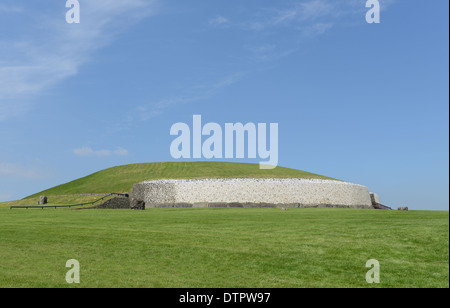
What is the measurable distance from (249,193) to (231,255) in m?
50.6

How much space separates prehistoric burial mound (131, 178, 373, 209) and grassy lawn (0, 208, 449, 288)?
1624 inches

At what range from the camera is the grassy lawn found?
15.8m

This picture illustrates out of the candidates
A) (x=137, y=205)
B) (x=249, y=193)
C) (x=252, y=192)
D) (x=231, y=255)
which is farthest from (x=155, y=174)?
(x=231, y=255)

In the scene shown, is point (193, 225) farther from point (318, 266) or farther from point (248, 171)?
point (248, 171)

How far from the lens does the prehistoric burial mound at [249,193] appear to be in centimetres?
6938

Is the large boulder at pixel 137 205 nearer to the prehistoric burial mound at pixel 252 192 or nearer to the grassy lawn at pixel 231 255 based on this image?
the prehistoric burial mound at pixel 252 192

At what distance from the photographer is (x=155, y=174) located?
10412 cm

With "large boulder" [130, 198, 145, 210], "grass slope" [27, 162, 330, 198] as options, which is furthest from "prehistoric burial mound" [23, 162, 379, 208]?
"grass slope" [27, 162, 330, 198]

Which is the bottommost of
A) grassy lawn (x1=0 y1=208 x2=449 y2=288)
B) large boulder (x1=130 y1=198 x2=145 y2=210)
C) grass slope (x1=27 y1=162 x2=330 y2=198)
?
grassy lawn (x1=0 y1=208 x2=449 y2=288)

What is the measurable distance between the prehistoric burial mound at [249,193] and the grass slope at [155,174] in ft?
62.3

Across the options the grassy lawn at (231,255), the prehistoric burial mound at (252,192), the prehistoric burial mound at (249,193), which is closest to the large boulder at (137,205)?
the prehistoric burial mound at (252,192)

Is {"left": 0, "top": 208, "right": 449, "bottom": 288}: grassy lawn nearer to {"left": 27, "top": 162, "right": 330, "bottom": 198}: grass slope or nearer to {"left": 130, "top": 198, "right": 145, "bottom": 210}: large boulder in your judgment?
{"left": 130, "top": 198, "right": 145, "bottom": 210}: large boulder
